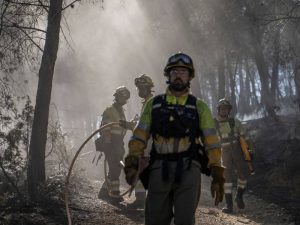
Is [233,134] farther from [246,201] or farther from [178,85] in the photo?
[178,85]

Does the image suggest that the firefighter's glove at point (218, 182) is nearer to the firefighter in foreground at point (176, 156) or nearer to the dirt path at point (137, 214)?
the firefighter in foreground at point (176, 156)

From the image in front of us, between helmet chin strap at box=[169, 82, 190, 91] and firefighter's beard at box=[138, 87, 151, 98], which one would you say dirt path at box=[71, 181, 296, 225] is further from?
helmet chin strap at box=[169, 82, 190, 91]

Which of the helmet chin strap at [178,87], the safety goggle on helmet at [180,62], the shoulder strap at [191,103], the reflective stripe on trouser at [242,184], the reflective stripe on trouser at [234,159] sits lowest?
the reflective stripe on trouser at [242,184]

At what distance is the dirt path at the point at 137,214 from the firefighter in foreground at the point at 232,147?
623 mm

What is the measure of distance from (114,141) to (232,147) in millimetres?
Answer: 2600

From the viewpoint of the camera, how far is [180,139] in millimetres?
4117

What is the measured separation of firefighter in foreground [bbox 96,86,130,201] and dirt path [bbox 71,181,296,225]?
17.8 inches

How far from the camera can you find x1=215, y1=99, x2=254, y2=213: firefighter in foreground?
8961 millimetres

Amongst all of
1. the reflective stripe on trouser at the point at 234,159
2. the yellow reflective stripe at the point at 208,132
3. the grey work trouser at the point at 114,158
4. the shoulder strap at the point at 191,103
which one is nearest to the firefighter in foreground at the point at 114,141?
the grey work trouser at the point at 114,158

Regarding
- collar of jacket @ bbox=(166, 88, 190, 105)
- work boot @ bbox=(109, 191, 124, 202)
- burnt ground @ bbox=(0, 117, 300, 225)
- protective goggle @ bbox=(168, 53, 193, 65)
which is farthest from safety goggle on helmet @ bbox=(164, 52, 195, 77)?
work boot @ bbox=(109, 191, 124, 202)

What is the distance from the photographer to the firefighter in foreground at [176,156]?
4031mm

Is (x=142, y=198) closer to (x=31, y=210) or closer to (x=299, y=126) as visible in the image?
(x=31, y=210)

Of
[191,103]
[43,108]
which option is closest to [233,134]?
[43,108]

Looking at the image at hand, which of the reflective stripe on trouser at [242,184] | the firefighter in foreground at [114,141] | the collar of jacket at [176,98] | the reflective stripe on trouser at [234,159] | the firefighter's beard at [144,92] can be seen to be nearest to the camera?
the collar of jacket at [176,98]
